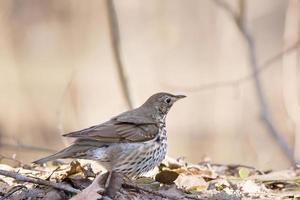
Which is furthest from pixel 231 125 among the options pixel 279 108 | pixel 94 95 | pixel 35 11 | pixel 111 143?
pixel 111 143

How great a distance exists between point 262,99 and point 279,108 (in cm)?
431

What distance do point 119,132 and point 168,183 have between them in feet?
1.61

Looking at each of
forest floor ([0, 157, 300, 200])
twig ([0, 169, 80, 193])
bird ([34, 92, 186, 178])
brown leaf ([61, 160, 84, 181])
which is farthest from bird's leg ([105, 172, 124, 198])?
bird ([34, 92, 186, 178])

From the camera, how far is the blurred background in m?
13.5

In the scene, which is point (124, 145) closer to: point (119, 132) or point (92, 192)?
point (119, 132)

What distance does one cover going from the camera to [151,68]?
52.6 feet

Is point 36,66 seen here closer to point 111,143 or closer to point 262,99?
point 262,99

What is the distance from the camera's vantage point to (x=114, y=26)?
318 inches

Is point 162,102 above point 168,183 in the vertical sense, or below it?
above

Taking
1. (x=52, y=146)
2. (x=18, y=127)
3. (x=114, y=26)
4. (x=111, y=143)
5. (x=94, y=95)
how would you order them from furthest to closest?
1. (x=94, y=95)
2. (x=18, y=127)
3. (x=52, y=146)
4. (x=114, y=26)
5. (x=111, y=143)

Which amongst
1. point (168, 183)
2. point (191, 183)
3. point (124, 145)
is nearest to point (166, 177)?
point (168, 183)

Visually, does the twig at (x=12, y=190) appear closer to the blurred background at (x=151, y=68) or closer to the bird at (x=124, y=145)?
the bird at (x=124, y=145)

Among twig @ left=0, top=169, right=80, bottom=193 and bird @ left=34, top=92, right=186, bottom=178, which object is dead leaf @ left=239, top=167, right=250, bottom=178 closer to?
bird @ left=34, top=92, right=186, bottom=178

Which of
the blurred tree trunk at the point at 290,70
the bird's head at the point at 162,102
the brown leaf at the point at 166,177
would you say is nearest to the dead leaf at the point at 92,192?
the brown leaf at the point at 166,177
